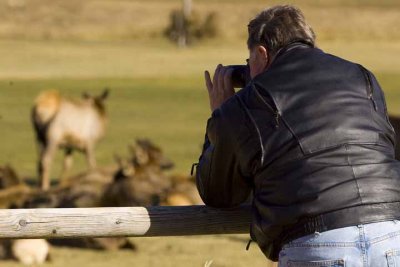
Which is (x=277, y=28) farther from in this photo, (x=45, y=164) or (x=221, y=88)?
(x=45, y=164)

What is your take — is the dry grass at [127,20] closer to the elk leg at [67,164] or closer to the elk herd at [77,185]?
the elk leg at [67,164]

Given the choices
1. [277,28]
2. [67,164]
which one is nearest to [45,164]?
[67,164]

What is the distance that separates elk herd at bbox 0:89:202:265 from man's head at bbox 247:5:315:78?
6384 millimetres

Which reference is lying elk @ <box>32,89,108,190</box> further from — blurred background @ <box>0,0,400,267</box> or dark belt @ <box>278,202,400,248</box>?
dark belt @ <box>278,202,400,248</box>

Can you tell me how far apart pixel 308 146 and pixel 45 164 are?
494 inches

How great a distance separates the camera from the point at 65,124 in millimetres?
17344

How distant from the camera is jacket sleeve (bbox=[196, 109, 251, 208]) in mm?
4090

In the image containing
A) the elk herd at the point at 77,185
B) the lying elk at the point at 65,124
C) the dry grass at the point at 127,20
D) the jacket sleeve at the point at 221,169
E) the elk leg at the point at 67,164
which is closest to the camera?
the jacket sleeve at the point at 221,169

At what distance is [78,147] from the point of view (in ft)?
56.9

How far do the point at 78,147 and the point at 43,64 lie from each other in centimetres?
2157

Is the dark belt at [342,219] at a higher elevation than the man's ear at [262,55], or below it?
below

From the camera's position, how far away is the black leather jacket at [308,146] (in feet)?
12.9

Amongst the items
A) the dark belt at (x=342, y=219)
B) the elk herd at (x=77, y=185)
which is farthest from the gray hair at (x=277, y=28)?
the elk herd at (x=77, y=185)

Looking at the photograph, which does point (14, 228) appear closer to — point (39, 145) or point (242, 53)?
point (39, 145)
